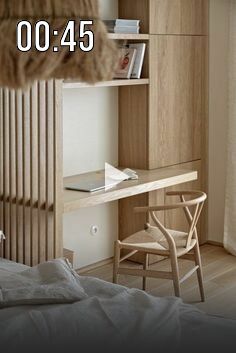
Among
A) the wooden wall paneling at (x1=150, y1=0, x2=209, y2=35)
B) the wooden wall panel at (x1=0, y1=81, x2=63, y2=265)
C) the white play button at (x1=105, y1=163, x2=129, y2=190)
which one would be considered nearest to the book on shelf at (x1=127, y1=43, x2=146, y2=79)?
the wooden wall paneling at (x1=150, y1=0, x2=209, y2=35)

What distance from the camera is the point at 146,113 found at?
195 inches

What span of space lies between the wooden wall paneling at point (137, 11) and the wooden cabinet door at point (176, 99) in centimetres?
12

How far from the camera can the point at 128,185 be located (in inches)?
173

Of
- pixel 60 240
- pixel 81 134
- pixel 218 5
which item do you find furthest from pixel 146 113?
pixel 60 240

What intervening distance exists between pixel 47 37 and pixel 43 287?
7.08 ft

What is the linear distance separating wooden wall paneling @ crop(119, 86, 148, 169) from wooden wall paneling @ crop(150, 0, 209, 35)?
1.57 ft

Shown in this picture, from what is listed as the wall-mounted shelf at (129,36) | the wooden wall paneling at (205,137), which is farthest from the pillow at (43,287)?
the wooden wall paneling at (205,137)

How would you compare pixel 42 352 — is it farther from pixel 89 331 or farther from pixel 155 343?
pixel 155 343

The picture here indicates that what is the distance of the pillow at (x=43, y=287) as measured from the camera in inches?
101

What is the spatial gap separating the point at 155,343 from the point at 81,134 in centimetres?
277

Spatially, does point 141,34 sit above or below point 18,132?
above

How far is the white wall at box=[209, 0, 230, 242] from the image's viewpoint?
211 inches

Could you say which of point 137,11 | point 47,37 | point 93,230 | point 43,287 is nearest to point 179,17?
point 137,11

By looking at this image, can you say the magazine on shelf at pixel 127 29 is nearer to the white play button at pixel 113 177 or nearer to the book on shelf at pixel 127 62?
the book on shelf at pixel 127 62
